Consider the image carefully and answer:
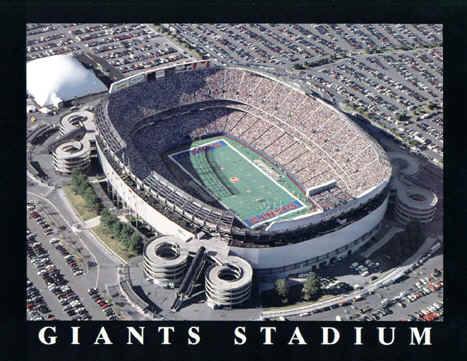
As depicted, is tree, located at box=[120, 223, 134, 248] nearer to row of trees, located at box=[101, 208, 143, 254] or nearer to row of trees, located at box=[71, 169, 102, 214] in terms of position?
row of trees, located at box=[101, 208, 143, 254]

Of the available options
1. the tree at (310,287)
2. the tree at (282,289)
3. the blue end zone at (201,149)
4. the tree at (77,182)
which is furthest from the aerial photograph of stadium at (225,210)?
the blue end zone at (201,149)

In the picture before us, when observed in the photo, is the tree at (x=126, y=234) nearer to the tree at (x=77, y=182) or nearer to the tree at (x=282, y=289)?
the tree at (x=77, y=182)

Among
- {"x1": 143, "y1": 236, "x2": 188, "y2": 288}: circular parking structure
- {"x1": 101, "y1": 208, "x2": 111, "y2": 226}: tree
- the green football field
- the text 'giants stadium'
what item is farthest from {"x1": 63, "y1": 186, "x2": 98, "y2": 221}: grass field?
the green football field

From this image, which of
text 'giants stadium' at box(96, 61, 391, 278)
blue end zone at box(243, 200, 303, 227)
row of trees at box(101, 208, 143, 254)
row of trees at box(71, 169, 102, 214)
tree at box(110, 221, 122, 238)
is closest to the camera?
text 'giants stadium' at box(96, 61, 391, 278)

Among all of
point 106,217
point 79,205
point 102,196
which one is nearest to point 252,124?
point 102,196

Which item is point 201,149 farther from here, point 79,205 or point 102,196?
point 79,205
